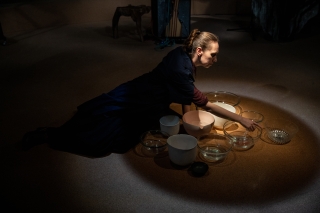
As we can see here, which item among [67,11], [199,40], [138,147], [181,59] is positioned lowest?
[138,147]

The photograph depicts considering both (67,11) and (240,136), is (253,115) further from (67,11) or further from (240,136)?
(67,11)

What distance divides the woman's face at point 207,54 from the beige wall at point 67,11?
407 cm

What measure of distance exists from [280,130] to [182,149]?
2.86 feet

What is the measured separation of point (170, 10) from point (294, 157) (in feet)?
9.68

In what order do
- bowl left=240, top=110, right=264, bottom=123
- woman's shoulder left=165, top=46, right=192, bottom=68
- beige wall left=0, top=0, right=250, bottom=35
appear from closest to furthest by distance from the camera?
woman's shoulder left=165, top=46, right=192, bottom=68 < bowl left=240, top=110, right=264, bottom=123 < beige wall left=0, top=0, right=250, bottom=35

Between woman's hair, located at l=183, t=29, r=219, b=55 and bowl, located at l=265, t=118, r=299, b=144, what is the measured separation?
785mm

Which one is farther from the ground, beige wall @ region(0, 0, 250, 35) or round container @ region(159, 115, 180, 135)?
beige wall @ region(0, 0, 250, 35)

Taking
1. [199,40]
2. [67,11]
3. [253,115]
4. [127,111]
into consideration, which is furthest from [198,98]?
[67,11]

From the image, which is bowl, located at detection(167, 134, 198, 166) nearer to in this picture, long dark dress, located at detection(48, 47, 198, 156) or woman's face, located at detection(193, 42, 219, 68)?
long dark dress, located at detection(48, 47, 198, 156)

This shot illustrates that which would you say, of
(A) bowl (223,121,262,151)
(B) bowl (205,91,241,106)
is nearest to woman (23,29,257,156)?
(A) bowl (223,121,262,151)

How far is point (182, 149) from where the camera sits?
75.3 inches

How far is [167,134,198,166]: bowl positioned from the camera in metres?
1.93

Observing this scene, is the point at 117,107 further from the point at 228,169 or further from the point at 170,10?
the point at 170,10

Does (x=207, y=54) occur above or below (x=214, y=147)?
above
